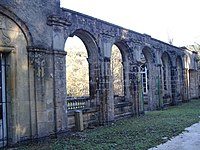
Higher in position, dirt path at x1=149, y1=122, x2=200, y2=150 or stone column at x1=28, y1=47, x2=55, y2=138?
stone column at x1=28, y1=47, x2=55, y2=138

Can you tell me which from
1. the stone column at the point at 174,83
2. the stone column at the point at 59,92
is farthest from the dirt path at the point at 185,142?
the stone column at the point at 174,83

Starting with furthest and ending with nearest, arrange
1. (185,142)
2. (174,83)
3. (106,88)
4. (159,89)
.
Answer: (174,83), (159,89), (106,88), (185,142)

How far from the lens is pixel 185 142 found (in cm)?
770

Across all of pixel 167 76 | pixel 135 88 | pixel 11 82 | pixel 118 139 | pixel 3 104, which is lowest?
pixel 118 139

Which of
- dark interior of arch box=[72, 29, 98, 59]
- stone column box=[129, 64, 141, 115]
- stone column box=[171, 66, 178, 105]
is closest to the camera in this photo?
dark interior of arch box=[72, 29, 98, 59]

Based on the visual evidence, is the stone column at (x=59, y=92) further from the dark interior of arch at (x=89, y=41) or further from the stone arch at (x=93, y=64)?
the stone arch at (x=93, y=64)

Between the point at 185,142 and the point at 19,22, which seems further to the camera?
the point at 19,22

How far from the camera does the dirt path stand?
7.13 meters

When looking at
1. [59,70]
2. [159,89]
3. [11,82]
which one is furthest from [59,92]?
[159,89]

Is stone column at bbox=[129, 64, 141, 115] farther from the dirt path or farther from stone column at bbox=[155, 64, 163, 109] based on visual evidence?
the dirt path

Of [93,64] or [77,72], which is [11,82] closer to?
[93,64]

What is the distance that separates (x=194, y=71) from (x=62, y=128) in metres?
19.6

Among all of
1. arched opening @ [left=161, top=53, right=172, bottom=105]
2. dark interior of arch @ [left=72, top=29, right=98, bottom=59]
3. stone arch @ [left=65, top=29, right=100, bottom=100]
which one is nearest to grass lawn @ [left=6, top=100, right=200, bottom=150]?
stone arch @ [left=65, top=29, right=100, bottom=100]

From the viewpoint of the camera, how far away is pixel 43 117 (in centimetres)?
863
